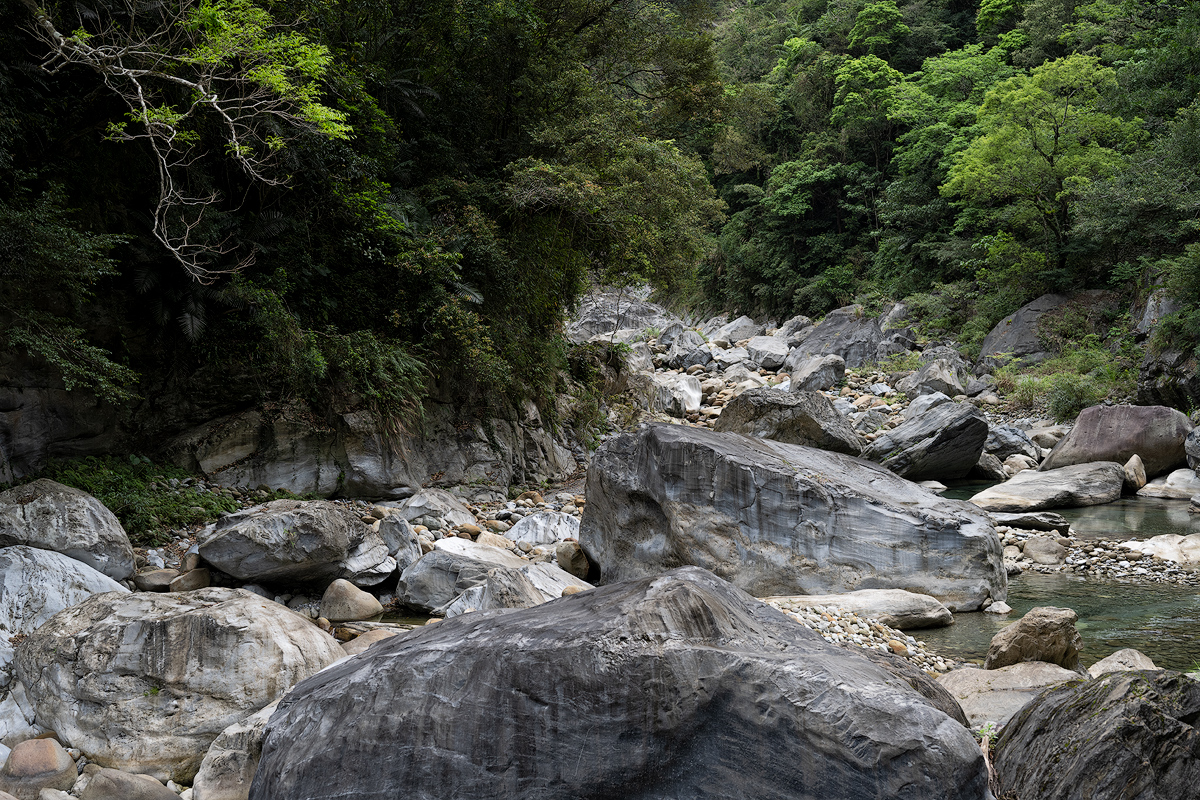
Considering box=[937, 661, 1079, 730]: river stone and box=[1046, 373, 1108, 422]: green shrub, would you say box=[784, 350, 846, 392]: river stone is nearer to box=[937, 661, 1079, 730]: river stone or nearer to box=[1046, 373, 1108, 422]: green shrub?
box=[1046, 373, 1108, 422]: green shrub

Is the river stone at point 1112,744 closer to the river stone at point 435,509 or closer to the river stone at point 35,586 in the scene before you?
the river stone at point 35,586

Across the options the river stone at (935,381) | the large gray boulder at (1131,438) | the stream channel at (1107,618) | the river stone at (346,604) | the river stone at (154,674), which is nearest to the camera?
the river stone at (154,674)

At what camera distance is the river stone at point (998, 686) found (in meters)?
4.03

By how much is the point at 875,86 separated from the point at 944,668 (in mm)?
30380

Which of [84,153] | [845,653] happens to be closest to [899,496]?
[845,653]

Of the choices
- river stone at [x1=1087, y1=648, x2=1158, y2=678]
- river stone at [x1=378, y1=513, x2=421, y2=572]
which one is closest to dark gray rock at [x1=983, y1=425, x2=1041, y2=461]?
river stone at [x1=1087, y1=648, x2=1158, y2=678]

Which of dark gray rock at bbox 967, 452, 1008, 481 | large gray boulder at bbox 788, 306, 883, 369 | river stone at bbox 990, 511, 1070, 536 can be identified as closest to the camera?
river stone at bbox 990, 511, 1070, 536

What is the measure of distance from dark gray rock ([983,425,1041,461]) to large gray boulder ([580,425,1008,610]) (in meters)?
7.91

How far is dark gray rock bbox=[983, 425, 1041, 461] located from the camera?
46.7ft

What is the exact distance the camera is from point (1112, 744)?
2.78 m

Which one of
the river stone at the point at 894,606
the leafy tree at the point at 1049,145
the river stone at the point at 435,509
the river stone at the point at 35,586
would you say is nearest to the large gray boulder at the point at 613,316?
the leafy tree at the point at 1049,145

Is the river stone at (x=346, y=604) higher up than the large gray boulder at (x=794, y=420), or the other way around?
the large gray boulder at (x=794, y=420)

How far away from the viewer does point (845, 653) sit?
124 inches

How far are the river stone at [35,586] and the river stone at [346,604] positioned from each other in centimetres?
163
